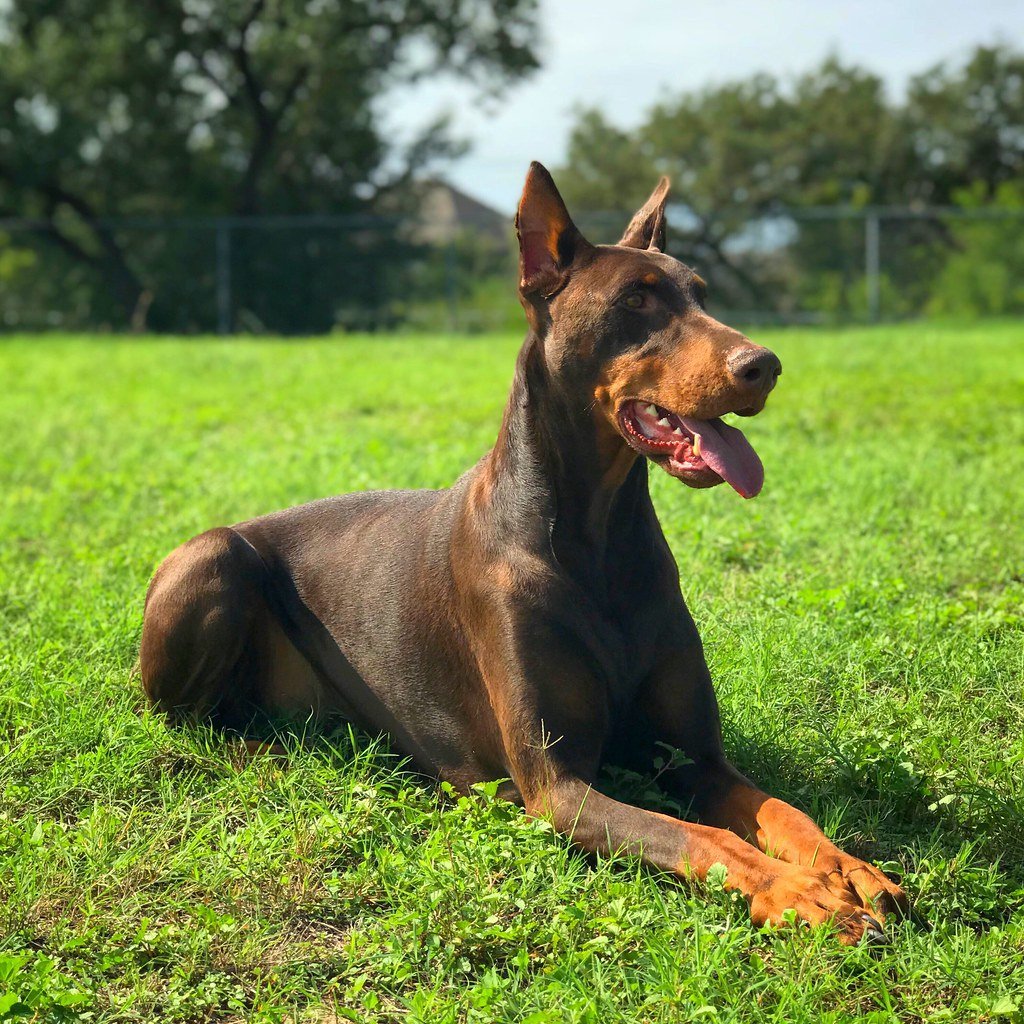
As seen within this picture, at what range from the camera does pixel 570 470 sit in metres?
3.31

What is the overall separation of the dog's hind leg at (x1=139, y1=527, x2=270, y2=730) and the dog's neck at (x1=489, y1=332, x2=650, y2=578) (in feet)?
3.36

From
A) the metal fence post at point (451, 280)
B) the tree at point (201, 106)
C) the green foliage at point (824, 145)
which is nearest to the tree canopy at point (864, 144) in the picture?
the green foliage at point (824, 145)

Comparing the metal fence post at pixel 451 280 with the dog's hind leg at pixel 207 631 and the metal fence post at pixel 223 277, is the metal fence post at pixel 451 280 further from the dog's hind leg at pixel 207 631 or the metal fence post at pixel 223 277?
the dog's hind leg at pixel 207 631

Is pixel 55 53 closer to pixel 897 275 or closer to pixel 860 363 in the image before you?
pixel 897 275

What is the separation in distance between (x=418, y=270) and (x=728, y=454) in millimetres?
21205

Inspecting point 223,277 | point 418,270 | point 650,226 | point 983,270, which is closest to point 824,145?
point 983,270

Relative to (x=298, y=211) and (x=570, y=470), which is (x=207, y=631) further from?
(x=298, y=211)

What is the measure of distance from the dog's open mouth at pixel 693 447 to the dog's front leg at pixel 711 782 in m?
0.54

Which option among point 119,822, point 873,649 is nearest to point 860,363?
point 873,649

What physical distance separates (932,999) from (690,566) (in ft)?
9.44

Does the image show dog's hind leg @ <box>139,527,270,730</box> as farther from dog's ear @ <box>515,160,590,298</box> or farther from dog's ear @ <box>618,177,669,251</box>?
dog's ear @ <box>618,177,669,251</box>

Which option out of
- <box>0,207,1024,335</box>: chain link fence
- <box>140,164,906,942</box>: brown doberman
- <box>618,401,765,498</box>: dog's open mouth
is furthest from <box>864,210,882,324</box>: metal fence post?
<box>618,401,765,498</box>: dog's open mouth

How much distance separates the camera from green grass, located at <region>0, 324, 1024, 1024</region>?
2.58 m

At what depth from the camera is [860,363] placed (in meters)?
12.8
